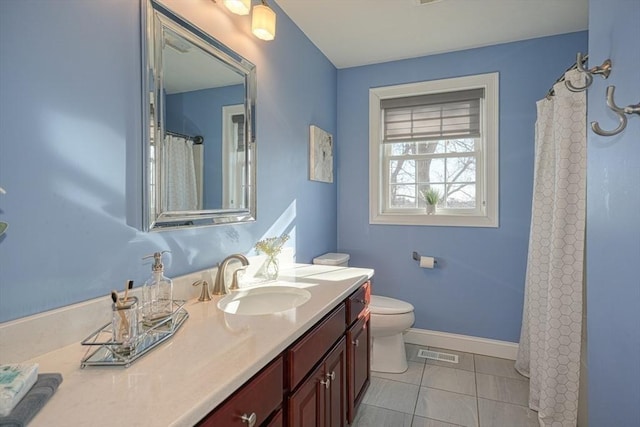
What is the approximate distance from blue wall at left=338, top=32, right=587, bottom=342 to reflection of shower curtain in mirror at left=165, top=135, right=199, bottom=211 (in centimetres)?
183

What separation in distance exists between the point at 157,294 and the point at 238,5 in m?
1.28

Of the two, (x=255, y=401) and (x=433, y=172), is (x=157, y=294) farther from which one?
(x=433, y=172)

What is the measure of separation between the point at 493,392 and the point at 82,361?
2282 mm

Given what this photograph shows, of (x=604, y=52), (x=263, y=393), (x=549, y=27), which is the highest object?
(x=549, y=27)

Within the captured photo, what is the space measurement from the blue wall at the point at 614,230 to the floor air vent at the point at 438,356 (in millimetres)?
1449

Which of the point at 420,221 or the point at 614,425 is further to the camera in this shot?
the point at 420,221

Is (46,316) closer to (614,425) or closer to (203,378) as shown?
(203,378)

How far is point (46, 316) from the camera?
879 mm

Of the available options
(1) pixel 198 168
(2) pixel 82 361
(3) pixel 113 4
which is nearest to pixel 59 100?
(3) pixel 113 4

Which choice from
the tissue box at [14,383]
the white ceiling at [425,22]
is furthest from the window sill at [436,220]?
the tissue box at [14,383]

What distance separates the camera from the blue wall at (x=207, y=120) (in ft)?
4.37

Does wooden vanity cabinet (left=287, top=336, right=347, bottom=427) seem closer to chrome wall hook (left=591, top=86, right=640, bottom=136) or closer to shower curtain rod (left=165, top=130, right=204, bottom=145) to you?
shower curtain rod (left=165, top=130, right=204, bottom=145)

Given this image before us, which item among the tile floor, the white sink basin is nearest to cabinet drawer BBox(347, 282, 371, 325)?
the white sink basin

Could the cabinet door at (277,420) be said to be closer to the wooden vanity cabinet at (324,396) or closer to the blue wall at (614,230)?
the wooden vanity cabinet at (324,396)
